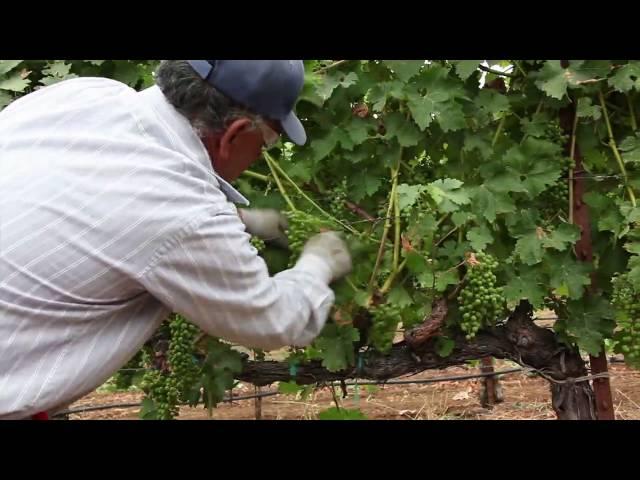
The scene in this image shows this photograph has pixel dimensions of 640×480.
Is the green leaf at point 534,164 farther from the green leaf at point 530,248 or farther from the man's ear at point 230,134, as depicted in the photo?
the man's ear at point 230,134

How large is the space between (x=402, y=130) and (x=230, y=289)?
4.81ft

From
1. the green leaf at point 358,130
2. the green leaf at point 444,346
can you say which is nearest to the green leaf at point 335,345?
the green leaf at point 444,346

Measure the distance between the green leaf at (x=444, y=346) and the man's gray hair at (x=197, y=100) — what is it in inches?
67.5

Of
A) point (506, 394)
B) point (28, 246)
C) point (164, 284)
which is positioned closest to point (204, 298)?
point (164, 284)

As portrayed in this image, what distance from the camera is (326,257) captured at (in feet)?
8.16

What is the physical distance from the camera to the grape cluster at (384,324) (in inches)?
120

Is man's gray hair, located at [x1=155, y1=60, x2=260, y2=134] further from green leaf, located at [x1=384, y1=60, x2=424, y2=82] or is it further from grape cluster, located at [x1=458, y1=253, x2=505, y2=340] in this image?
grape cluster, located at [x1=458, y1=253, x2=505, y2=340]

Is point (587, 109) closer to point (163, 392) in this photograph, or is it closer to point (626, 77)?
point (626, 77)

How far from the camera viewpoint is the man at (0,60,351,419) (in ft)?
5.83

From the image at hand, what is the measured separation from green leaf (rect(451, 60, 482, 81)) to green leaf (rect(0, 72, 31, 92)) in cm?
183

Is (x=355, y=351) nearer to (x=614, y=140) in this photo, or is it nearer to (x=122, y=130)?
(x=614, y=140)

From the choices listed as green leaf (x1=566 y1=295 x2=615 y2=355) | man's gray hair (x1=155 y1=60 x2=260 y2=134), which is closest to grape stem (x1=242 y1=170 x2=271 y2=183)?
man's gray hair (x1=155 y1=60 x2=260 y2=134)

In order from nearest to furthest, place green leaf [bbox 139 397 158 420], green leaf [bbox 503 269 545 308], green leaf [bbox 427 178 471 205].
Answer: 1. green leaf [bbox 427 178 471 205]
2. green leaf [bbox 503 269 545 308]
3. green leaf [bbox 139 397 158 420]

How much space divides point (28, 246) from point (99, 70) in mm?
1786
